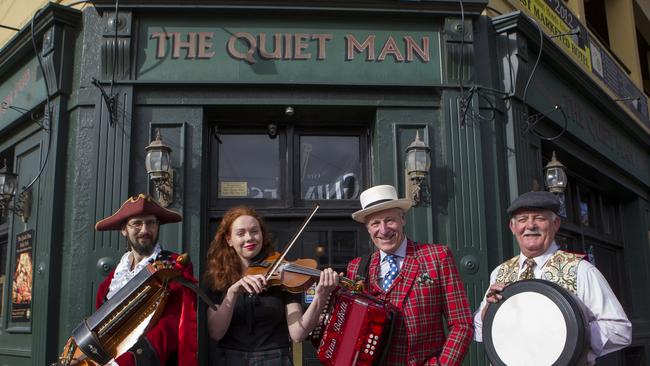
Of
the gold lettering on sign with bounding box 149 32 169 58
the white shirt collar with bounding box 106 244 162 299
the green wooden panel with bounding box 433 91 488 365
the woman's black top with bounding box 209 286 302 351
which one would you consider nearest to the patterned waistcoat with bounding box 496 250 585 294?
the woman's black top with bounding box 209 286 302 351

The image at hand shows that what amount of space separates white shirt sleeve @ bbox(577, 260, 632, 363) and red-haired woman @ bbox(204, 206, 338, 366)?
128 centimetres

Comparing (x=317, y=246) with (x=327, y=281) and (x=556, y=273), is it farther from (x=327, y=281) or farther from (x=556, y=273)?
(x=556, y=273)

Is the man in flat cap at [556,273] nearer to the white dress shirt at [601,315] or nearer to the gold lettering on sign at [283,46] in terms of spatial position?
the white dress shirt at [601,315]

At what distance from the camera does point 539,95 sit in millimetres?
6453

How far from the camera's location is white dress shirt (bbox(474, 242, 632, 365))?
9.17 ft

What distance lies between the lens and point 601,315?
112 inches

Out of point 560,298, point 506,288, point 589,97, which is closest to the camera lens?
point 560,298

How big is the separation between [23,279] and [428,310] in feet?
15.0

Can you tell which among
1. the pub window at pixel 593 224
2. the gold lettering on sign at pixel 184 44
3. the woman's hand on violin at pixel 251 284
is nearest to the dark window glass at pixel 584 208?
the pub window at pixel 593 224

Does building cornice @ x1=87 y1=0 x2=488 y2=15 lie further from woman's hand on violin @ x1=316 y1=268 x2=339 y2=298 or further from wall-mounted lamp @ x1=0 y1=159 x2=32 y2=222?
woman's hand on violin @ x1=316 y1=268 x2=339 y2=298

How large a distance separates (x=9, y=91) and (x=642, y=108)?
9921 millimetres

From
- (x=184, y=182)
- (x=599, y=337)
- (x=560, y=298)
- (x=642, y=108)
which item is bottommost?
(x=599, y=337)

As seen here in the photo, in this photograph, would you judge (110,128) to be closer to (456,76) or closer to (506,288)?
(456,76)

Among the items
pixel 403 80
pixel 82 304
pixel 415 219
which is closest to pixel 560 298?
pixel 415 219
